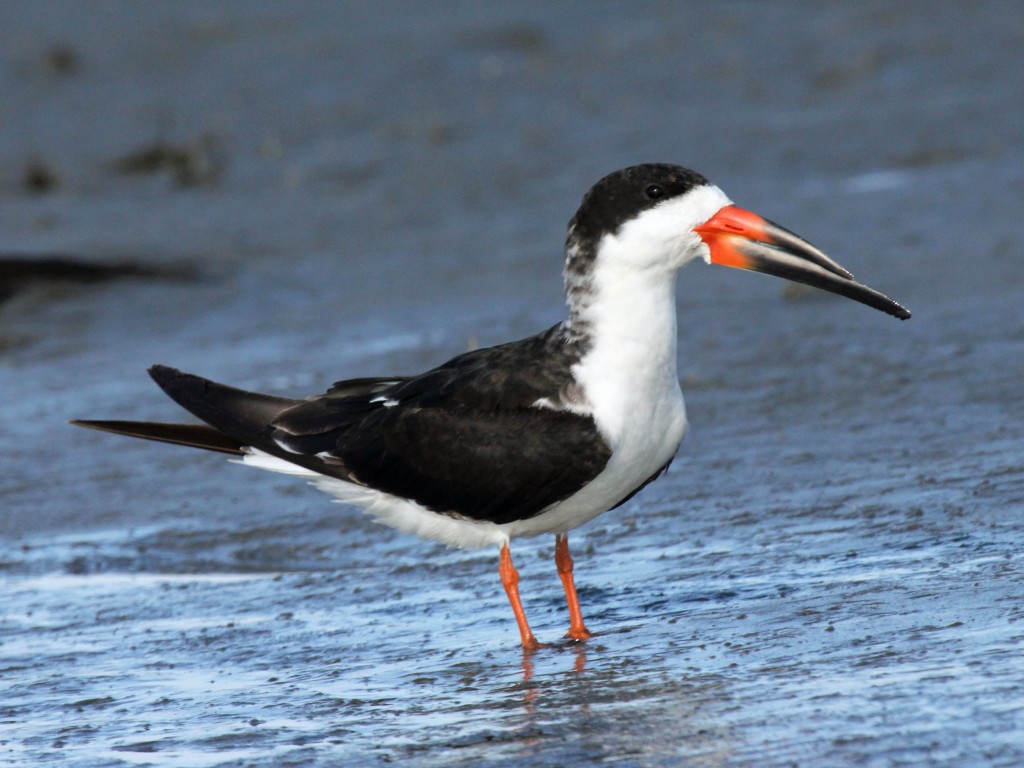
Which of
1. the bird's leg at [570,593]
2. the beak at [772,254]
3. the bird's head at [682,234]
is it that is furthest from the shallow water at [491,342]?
the bird's head at [682,234]

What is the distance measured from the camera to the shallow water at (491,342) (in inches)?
179

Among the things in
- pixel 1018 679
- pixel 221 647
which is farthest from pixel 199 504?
pixel 1018 679

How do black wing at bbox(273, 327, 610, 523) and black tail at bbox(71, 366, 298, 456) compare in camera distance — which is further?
black tail at bbox(71, 366, 298, 456)

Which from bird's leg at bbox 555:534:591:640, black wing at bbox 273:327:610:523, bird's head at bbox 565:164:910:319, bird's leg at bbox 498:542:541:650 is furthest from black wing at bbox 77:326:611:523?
bird's head at bbox 565:164:910:319

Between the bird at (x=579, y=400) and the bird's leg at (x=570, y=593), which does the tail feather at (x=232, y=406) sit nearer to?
the bird at (x=579, y=400)

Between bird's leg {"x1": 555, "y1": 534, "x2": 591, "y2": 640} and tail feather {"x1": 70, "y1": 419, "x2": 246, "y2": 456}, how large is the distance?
1.23 meters

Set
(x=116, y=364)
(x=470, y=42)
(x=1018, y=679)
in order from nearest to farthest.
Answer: (x=1018, y=679) → (x=116, y=364) → (x=470, y=42)

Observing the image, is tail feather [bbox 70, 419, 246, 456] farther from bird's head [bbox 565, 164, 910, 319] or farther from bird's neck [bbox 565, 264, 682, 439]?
bird's head [bbox 565, 164, 910, 319]

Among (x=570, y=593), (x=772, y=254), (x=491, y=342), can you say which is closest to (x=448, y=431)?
(x=570, y=593)

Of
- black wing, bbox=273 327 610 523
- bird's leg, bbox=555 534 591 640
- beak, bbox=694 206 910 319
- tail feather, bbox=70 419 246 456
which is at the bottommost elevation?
bird's leg, bbox=555 534 591 640

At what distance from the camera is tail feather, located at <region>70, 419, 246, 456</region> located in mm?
5754

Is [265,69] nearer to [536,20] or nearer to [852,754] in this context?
[536,20]

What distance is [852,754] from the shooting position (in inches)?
149

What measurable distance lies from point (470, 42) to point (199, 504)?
7944 mm
